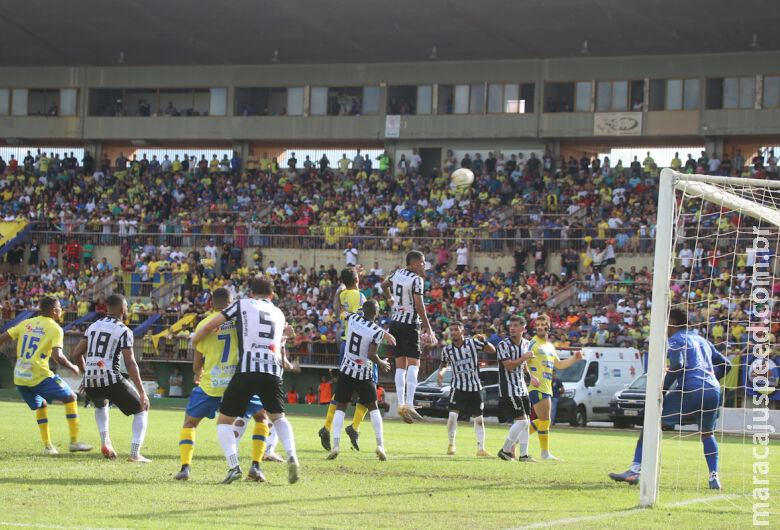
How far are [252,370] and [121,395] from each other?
11.4ft

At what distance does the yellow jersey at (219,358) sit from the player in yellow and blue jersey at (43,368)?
125 inches

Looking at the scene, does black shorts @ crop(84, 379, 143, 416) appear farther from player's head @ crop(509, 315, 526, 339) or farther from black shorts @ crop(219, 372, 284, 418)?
player's head @ crop(509, 315, 526, 339)

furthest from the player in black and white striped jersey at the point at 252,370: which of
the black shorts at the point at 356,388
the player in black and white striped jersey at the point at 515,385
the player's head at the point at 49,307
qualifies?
the player in black and white striped jersey at the point at 515,385

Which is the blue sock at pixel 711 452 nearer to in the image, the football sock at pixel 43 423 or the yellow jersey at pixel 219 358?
the yellow jersey at pixel 219 358

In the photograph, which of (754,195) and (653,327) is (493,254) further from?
(653,327)

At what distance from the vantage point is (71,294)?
139ft

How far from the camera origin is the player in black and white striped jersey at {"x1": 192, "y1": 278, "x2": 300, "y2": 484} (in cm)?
1049

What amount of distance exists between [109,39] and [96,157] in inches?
296

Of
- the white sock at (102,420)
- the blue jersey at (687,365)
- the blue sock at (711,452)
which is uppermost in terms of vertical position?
the blue jersey at (687,365)

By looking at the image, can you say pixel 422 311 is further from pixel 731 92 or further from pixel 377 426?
pixel 731 92

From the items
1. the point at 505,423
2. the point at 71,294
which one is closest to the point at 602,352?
the point at 505,423

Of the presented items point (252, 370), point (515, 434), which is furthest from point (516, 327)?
point (252, 370)

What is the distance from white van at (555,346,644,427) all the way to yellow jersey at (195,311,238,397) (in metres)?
18.1

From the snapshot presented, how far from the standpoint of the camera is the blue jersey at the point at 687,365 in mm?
11469
